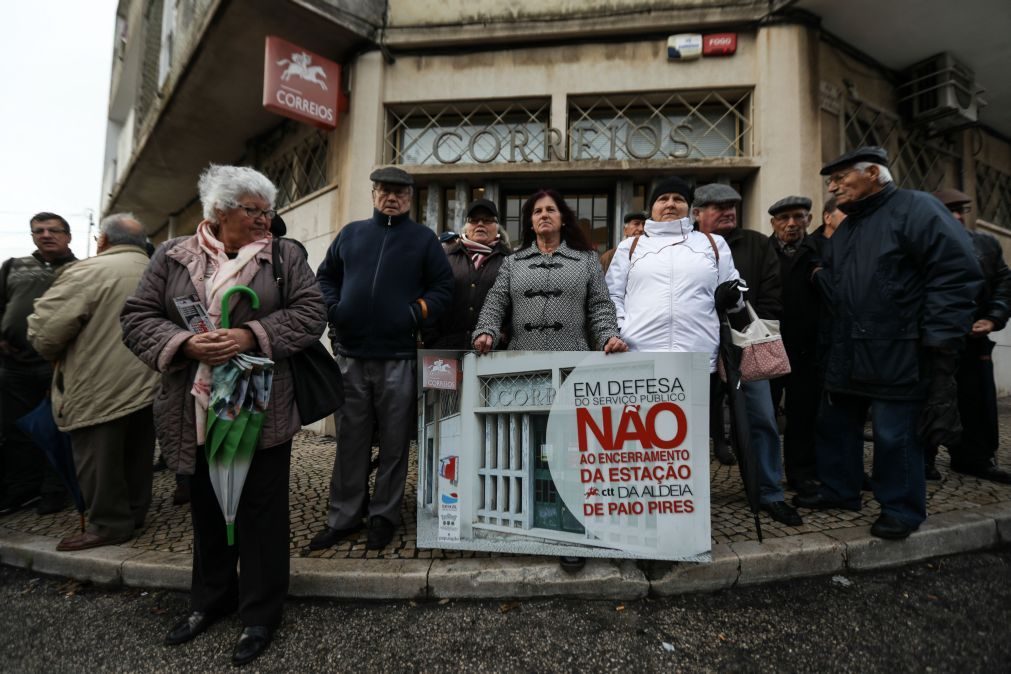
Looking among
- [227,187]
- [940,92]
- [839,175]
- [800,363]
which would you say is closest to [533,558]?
[227,187]

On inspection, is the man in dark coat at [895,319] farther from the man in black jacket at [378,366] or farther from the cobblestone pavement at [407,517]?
the man in black jacket at [378,366]

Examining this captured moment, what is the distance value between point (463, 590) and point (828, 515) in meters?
2.42

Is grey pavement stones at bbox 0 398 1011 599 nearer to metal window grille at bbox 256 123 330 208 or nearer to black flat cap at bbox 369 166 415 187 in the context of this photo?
black flat cap at bbox 369 166 415 187

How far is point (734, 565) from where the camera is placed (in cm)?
258

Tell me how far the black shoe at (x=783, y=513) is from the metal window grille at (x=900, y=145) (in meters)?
5.99

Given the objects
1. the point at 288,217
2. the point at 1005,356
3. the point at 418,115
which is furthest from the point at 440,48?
the point at 1005,356

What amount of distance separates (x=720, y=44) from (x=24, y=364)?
26.7ft

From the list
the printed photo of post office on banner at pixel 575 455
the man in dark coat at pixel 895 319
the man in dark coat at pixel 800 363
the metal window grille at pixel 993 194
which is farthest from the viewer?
the metal window grille at pixel 993 194

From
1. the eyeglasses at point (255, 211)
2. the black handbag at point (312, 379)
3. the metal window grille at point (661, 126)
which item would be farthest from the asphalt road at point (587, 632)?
the metal window grille at point (661, 126)

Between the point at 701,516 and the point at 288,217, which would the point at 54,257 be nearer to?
the point at 288,217

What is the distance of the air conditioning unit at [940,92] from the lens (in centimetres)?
681

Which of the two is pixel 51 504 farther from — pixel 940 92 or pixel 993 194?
pixel 993 194

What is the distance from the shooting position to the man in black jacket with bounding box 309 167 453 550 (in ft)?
9.91

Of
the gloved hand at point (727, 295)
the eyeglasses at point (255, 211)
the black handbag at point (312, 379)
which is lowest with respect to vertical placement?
the black handbag at point (312, 379)
